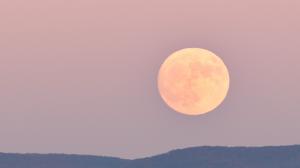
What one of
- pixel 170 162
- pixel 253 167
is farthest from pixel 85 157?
pixel 253 167

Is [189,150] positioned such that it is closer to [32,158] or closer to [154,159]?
[154,159]

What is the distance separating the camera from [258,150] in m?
157

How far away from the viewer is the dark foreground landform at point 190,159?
497 ft

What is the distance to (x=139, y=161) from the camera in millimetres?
156625

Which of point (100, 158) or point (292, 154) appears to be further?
point (100, 158)

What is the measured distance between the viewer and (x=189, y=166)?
498 ft

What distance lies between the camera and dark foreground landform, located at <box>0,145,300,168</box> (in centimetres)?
15150

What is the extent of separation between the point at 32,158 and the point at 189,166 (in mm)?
21122

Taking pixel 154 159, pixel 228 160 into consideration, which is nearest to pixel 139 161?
pixel 154 159

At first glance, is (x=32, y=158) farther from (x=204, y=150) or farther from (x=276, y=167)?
(x=276, y=167)

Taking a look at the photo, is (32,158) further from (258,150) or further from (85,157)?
(258,150)

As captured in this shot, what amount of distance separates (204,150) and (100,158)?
46.7 ft

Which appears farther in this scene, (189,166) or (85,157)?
(85,157)

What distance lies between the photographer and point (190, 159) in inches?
6088
